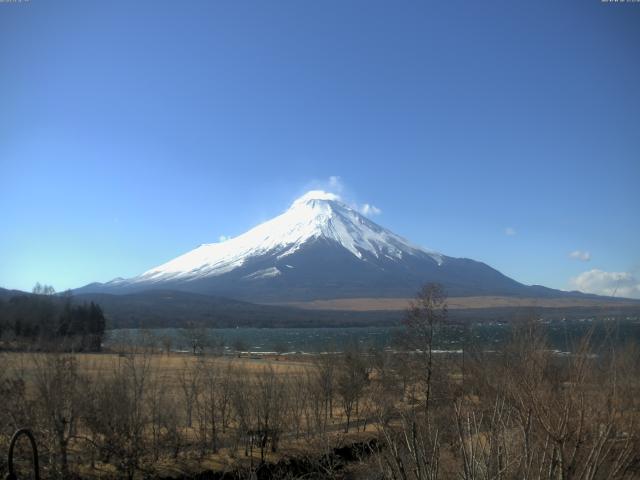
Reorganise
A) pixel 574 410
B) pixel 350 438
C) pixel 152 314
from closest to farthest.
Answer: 1. pixel 574 410
2. pixel 350 438
3. pixel 152 314

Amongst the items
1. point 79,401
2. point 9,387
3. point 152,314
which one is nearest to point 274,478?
point 79,401

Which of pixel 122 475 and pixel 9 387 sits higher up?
pixel 9 387

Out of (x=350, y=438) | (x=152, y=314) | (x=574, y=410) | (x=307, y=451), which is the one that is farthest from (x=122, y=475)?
(x=152, y=314)

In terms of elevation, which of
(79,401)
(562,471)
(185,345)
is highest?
(562,471)

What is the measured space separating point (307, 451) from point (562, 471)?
61.5 ft

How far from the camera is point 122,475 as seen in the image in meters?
17.5

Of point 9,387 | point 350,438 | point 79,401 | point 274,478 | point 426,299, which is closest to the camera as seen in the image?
point 9,387

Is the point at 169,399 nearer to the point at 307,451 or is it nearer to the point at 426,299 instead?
the point at 307,451

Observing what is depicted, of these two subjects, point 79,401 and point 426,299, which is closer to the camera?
point 79,401

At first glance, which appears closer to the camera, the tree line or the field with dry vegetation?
the field with dry vegetation

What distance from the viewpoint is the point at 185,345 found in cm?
10925

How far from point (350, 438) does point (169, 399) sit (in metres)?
8.07

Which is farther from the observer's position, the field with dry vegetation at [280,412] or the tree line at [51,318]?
the tree line at [51,318]

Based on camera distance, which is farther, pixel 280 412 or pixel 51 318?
pixel 51 318
